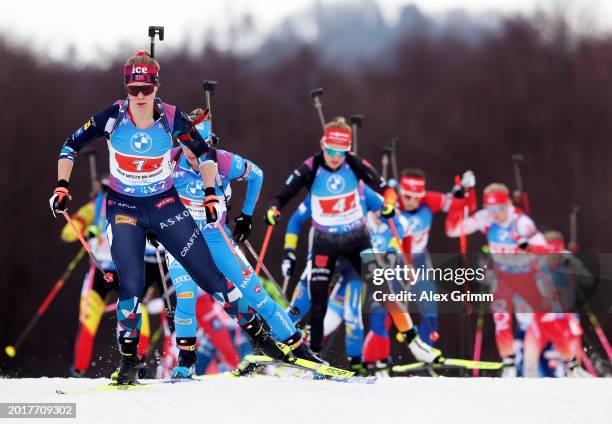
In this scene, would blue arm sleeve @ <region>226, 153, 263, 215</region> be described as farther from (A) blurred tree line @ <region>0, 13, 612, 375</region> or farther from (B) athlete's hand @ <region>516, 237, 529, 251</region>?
(A) blurred tree line @ <region>0, 13, 612, 375</region>

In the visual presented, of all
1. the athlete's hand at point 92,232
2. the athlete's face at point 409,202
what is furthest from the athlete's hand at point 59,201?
the athlete's face at point 409,202

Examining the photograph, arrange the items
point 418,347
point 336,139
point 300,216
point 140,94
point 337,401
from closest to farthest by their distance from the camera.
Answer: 1. point 337,401
2. point 140,94
3. point 336,139
4. point 418,347
5. point 300,216

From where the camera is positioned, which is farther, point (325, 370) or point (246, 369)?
point (246, 369)

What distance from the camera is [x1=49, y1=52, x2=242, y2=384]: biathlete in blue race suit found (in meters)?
6.49

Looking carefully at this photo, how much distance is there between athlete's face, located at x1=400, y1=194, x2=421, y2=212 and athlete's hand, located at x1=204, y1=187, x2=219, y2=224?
192 inches

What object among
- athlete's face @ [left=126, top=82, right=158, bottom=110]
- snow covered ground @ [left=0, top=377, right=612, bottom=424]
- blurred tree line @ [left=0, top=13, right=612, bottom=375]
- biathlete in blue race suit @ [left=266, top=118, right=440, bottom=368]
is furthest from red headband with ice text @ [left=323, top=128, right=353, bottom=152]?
blurred tree line @ [left=0, top=13, right=612, bottom=375]

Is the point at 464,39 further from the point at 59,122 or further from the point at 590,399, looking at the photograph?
the point at 590,399

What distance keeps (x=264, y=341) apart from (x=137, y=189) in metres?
1.44

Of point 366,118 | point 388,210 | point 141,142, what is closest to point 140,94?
point 141,142

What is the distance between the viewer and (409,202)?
11.3 metres

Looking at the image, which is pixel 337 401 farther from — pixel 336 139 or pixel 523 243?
pixel 523 243

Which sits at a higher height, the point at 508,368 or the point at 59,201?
the point at 59,201

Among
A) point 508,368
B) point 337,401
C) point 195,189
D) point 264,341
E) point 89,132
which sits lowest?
point 508,368

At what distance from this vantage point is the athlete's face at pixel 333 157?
28.9 ft
